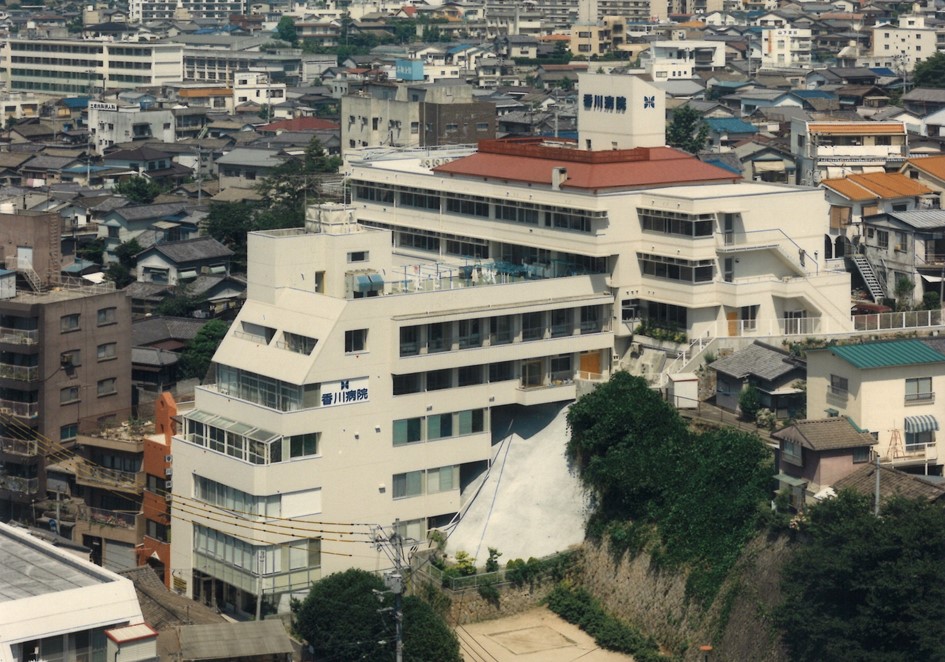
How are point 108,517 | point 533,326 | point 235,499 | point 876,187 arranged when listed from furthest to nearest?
point 876,187
point 108,517
point 533,326
point 235,499

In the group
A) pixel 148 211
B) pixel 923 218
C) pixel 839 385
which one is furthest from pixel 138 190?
pixel 839 385

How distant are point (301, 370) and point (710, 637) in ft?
30.7

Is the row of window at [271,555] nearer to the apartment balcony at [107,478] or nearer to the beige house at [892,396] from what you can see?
the apartment balcony at [107,478]

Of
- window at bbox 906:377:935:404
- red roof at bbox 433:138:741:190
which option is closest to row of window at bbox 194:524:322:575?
red roof at bbox 433:138:741:190

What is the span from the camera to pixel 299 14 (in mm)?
168750

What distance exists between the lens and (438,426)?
36.6 meters

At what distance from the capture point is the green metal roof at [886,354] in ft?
112

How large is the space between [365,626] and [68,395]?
41.6 feet

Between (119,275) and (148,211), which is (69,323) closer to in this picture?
(119,275)

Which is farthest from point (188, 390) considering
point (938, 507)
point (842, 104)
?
point (842, 104)

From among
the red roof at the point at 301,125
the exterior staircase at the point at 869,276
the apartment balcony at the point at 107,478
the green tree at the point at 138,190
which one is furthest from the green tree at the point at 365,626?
the red roof at the point at 301,125

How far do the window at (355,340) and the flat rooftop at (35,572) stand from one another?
8.70 meters

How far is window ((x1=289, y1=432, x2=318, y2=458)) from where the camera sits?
3488 centimetres

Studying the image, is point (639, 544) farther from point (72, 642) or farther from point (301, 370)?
point (72, 642)
